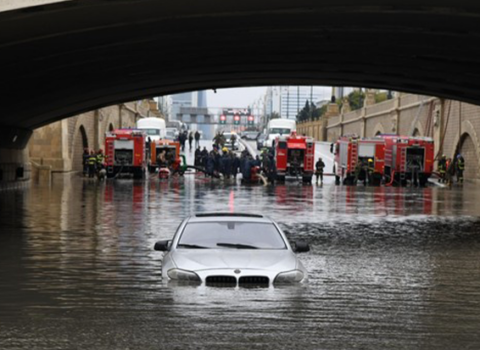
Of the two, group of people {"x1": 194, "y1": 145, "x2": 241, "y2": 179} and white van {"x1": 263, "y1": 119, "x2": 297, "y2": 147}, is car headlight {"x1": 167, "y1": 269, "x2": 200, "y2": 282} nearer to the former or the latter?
group of people {"x1": 194, "y1": 145, "x2": 241, "y2": 179}

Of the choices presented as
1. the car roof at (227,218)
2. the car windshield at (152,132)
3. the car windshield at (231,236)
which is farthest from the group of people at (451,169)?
the car windshield at (231,236)

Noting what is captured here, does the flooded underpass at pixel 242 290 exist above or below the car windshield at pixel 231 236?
below

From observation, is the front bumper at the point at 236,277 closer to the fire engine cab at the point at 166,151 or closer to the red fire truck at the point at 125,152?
the red fire truck at the point at 125,152

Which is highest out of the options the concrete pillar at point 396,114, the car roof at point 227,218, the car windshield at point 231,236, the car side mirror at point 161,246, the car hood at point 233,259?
the concrete pillar at point 396,114

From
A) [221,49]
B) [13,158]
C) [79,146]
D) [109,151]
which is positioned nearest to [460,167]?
[109,151]

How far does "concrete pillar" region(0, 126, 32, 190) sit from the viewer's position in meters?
45.5

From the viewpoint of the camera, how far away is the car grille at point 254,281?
12.7 meters

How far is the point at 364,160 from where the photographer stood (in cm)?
5831

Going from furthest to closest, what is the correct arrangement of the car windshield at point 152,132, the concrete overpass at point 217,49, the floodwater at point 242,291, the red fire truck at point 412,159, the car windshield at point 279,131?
1. the car windshield at point 279,131
2. the car windshield at point 152,132
3. the red fire truck at point 412,159
4. the concrete overpass at point 217,49
5. the floodwater at point 242,291

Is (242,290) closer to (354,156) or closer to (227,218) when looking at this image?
(227,218)

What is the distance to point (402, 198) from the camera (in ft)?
140

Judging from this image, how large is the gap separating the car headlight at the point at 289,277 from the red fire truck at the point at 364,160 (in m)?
44.7

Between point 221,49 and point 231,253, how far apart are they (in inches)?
836

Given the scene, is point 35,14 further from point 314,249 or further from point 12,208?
point 12,208
